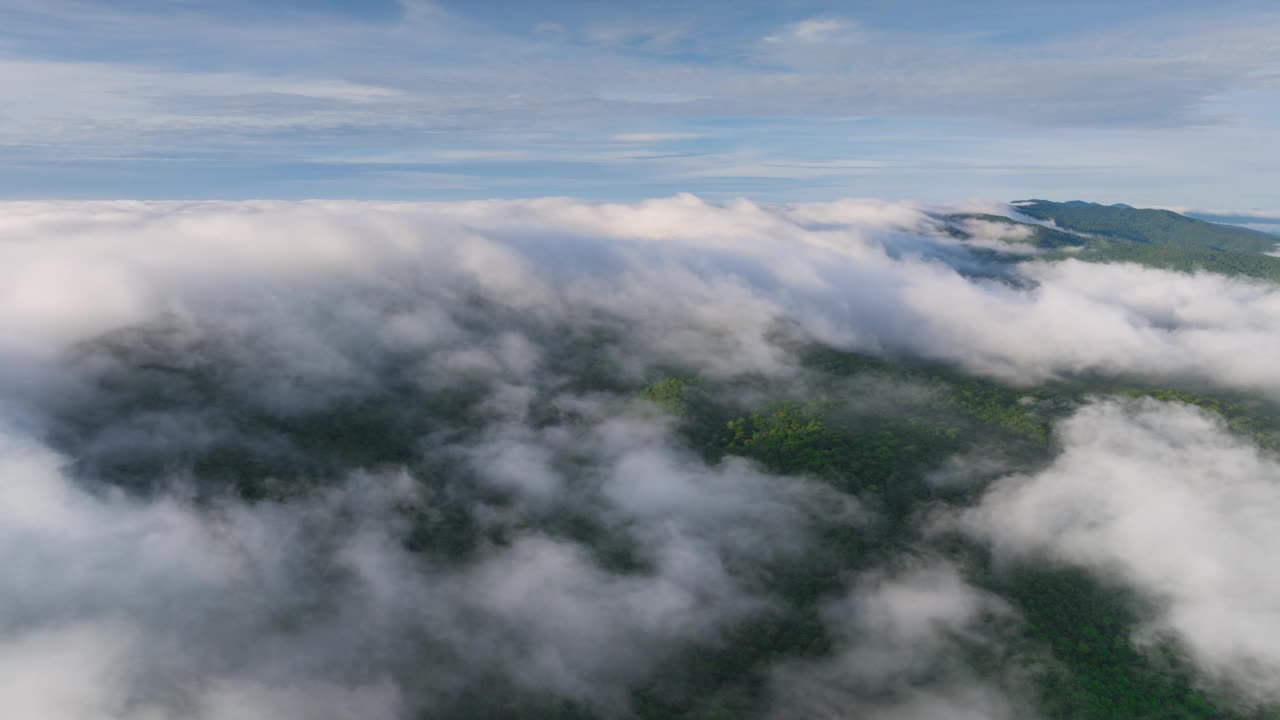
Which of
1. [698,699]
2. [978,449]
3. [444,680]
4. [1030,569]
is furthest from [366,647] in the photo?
[978,449]

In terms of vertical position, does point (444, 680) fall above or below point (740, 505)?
below

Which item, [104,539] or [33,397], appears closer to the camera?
[104,539]

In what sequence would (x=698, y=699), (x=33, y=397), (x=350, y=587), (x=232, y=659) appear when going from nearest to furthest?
(x=698, y=699), (x=232, y=659), (x=350, y=587), (x=33, y=397)

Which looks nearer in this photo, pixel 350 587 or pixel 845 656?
pixel 845 656

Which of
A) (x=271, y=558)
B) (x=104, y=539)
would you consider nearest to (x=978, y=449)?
(x=271, y=558)

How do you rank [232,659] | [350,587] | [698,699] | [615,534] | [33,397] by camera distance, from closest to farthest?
1. [698,699]
2. [232,659]
3. [350,587]
4. [615,534]
5. [33,397]

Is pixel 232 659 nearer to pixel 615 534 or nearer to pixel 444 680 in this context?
pixel 444 680

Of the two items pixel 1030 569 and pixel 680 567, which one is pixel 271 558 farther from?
pixel 1030 569

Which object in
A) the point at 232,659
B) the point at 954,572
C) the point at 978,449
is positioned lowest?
the point at 232,659

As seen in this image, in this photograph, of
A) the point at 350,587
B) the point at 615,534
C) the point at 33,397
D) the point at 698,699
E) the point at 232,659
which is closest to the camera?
the point at 698,699
